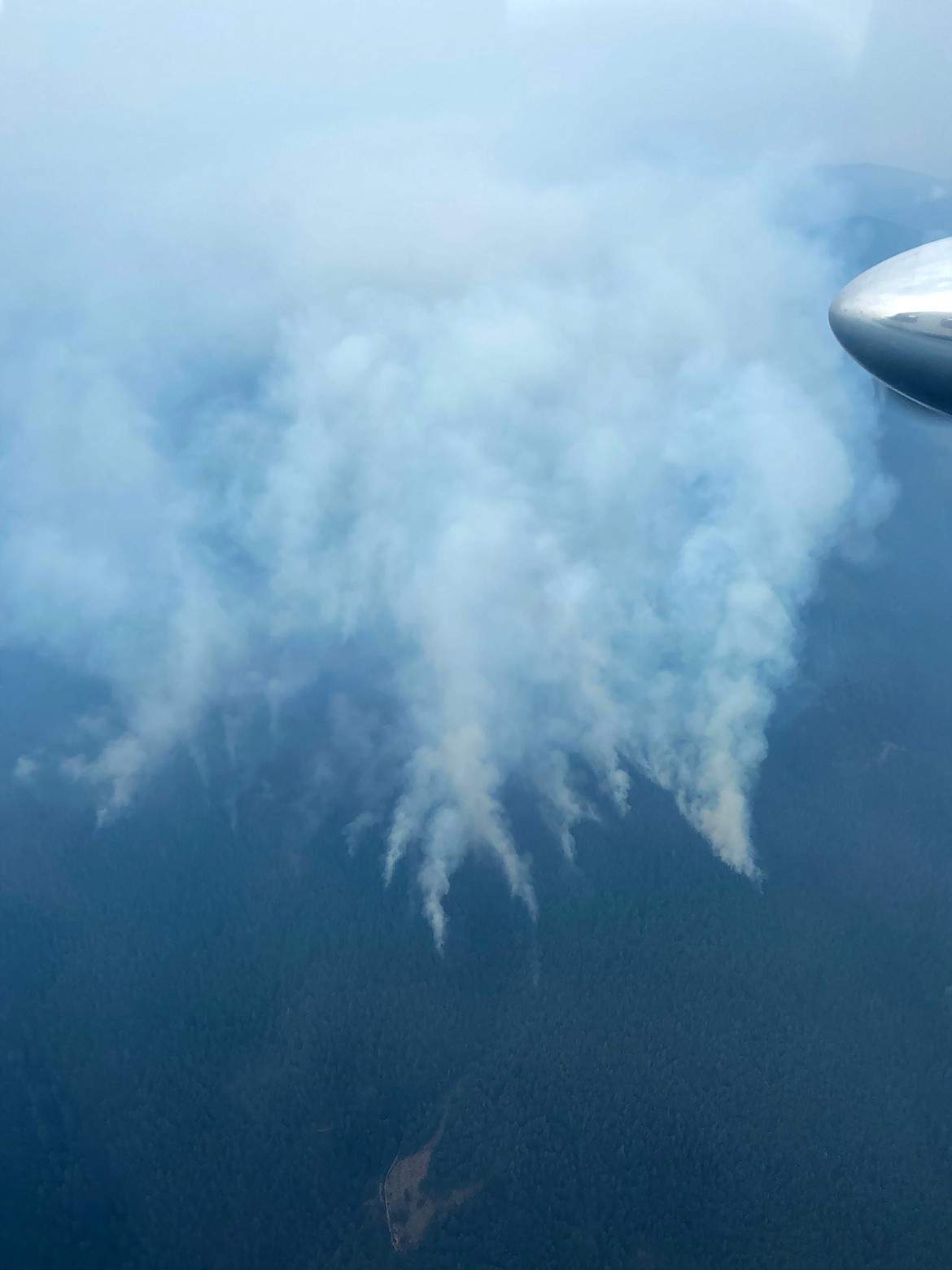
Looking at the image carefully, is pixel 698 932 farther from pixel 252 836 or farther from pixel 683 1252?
pixel 252 836

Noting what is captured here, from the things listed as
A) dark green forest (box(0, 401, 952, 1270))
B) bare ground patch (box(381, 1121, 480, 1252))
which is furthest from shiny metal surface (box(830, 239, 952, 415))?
bare ground patch (box(381, 1121, 480, 1252))

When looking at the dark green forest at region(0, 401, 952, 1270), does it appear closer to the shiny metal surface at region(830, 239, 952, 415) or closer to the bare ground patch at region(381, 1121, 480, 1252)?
the bare ground patch at region(381, 1121, 480, 1252)

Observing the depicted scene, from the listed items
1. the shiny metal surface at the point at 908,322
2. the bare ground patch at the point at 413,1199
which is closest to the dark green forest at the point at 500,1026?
the bare ground patch at the point at 413,1199

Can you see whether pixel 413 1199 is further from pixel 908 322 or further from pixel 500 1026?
pixel 908 322

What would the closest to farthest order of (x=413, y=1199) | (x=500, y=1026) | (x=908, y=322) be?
(x=908, y=322) → (x=413, y=1199) → (x=500, y=1026)

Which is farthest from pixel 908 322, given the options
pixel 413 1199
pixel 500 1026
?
pixel 413 1199

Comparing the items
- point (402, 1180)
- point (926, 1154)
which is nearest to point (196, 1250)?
point (402, 1180)
